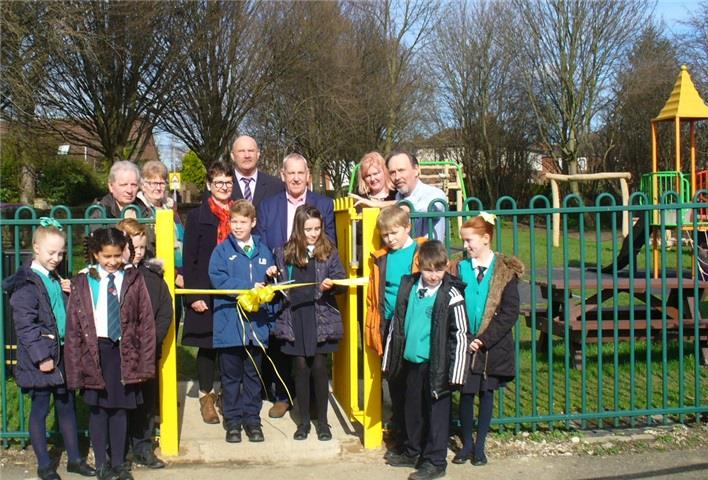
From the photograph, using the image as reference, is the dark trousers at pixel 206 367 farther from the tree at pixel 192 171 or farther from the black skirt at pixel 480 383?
the tree at pixel 192 171

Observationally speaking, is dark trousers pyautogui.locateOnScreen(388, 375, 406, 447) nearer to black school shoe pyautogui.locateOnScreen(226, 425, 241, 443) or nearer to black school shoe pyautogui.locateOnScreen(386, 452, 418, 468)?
black school shoe pyautogui.locateOnScreen(386, 452, 418, 468)

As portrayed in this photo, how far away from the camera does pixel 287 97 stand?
31.2m

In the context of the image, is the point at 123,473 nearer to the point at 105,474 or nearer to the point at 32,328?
the point at 105,474

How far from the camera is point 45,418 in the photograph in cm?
522

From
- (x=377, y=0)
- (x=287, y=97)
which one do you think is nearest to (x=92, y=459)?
(x=287, y=97)

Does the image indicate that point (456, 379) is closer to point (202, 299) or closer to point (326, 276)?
point (326, 276)

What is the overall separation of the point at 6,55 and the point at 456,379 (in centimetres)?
1394

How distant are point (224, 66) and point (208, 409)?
72.4 ft

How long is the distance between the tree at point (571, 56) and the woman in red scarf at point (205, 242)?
30.6 m

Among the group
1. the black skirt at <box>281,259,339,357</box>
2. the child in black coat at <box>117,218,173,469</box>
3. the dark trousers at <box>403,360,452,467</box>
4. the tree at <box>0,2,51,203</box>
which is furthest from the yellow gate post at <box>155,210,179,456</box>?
the tree at <box>0,2,51,203</box>

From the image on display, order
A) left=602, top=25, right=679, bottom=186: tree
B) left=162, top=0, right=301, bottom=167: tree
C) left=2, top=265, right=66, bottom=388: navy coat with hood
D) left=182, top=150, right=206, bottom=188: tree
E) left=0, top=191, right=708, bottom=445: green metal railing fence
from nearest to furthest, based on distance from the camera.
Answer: left=2, top=265, right=66, bottom=388: navy coat with hood → left=0, top=191, right=708, bottom=445: green metal railing fence → left=162, top=0, right=301, bottom=167: tree → left=602, top=25, right=679, bottom=186: tree → left=182, top=150, right=206, bottom=188: tree

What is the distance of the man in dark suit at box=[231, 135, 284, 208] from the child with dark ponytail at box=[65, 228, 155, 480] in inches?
53.9

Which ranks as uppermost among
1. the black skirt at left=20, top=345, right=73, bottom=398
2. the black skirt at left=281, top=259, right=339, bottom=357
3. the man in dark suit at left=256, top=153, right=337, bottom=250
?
the man in dark suit at left=256, top=153, right=337, bottom=250

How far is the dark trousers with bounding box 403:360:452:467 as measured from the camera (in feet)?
17.1
